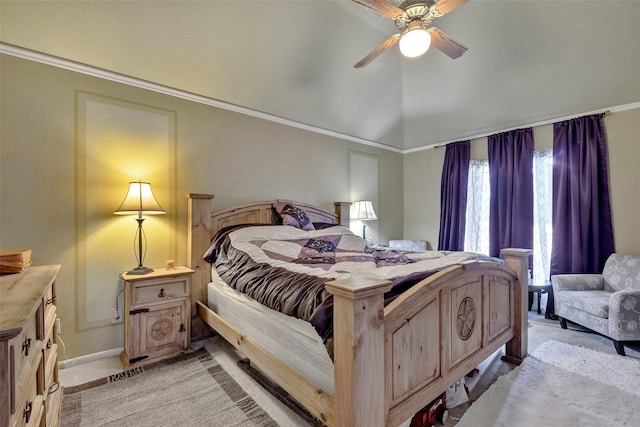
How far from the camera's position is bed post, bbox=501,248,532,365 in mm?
2326

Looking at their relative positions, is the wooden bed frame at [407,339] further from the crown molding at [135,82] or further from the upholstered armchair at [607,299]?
the crown molding at [135,82]

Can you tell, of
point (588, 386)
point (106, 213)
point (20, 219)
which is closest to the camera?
point (588, 386)

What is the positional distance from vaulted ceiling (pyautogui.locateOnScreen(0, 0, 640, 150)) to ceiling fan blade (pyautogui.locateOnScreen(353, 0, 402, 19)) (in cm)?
108

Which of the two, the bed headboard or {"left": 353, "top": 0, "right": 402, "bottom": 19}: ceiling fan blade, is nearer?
{"left": 353, "top": 0, "right": 402, "bottom": 19}: ceiling fan blade

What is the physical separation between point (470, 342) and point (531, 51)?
3323mm

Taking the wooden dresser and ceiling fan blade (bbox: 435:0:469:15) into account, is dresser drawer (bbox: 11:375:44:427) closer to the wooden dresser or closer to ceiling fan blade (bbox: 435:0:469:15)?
the wooden dresser

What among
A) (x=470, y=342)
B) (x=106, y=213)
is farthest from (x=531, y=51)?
(x=106, y=213)

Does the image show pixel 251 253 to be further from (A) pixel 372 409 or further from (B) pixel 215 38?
(B) pixel 215 38

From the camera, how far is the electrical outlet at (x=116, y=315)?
2549mm

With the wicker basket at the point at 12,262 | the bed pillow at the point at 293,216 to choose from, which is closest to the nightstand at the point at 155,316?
the wicker basket at the point at 12,262

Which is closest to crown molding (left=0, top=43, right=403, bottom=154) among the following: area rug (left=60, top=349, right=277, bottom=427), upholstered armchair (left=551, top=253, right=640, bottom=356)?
area rug (left=60, top=349, right=277, bottom=427)

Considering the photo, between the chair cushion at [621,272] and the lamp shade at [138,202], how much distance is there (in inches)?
184

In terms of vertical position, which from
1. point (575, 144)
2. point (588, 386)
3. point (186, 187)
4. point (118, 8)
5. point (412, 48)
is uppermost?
point (118, 8)

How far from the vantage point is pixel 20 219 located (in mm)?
2191
